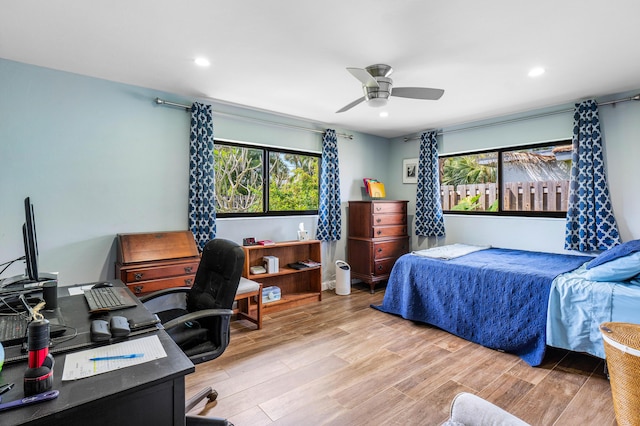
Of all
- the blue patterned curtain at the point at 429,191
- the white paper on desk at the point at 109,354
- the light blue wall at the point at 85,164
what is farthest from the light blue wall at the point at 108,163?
the white paper on desk at the point at 109,354

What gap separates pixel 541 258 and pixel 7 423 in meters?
4.09

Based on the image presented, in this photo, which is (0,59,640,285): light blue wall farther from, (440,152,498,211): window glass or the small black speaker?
the small black speaker

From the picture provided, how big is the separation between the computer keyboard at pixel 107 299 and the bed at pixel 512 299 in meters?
2.74

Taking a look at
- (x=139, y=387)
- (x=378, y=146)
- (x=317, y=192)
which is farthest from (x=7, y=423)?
(x=378, y=146)

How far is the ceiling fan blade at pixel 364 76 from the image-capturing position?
91.8 inches

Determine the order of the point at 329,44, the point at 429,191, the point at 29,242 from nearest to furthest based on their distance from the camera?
the point at 29,242 → the point at 329,44 → the point at 429,191

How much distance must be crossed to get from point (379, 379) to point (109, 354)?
186 centimetres

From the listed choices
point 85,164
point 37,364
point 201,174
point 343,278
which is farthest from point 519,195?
point 85,164

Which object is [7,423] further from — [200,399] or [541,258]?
[541,258]

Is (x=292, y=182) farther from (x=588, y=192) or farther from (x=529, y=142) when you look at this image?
(x=588, y=192)

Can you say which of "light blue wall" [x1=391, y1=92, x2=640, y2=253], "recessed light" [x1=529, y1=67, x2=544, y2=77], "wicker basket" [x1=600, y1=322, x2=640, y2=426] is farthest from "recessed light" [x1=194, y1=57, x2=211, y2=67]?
"light blue wall" [x1=391, y1=92, x2=640, y2=253]

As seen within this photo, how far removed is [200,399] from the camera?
2.03 metres

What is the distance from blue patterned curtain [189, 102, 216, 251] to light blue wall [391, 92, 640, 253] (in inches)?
124

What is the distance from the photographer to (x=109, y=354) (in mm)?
1120
